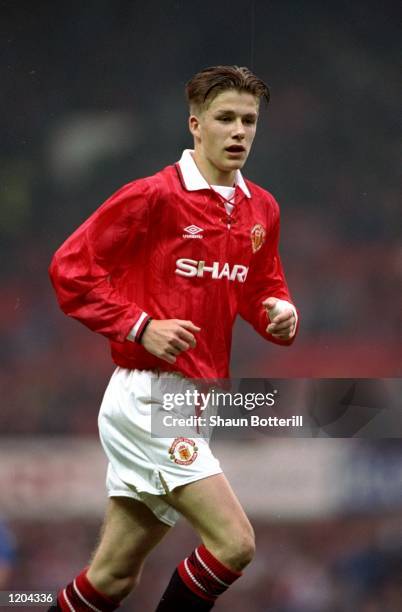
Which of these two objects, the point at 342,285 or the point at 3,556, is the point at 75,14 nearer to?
the point at 342,285

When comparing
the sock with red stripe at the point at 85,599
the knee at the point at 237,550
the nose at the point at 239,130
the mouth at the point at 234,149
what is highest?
the nose at the point at 239,130

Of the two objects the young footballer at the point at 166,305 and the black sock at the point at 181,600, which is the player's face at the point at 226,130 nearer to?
the young footballer at the point at 166,305

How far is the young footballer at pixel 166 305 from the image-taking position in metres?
3.33

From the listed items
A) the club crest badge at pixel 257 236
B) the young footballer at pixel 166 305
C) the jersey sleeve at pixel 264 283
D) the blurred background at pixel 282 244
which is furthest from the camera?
the blurred background at pixel 282 244

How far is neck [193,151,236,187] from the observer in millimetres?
3543

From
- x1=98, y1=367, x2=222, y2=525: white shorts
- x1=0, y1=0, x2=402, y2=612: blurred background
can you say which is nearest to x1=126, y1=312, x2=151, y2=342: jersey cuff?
x1=98, y1=367, x2=222, y2=525: white shorts

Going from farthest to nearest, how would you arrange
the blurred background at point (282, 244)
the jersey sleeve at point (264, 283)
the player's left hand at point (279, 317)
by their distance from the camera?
the blurred background at point (282, 244), the jersey sleeve at point (264, 283), the player's left hand at point (279, 317)

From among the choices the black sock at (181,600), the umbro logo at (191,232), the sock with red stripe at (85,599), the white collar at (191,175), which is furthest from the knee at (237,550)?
the white collar at (191,175)

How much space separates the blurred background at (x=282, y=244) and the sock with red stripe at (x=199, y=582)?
1.15 m

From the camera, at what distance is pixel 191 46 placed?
4418mm

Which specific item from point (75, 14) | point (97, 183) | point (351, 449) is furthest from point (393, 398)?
point (75, 14)

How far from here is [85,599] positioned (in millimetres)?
3547

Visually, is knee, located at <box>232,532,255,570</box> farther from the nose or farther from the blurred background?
the blurred background

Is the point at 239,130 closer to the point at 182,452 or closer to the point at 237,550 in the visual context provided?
the point at 182,452
